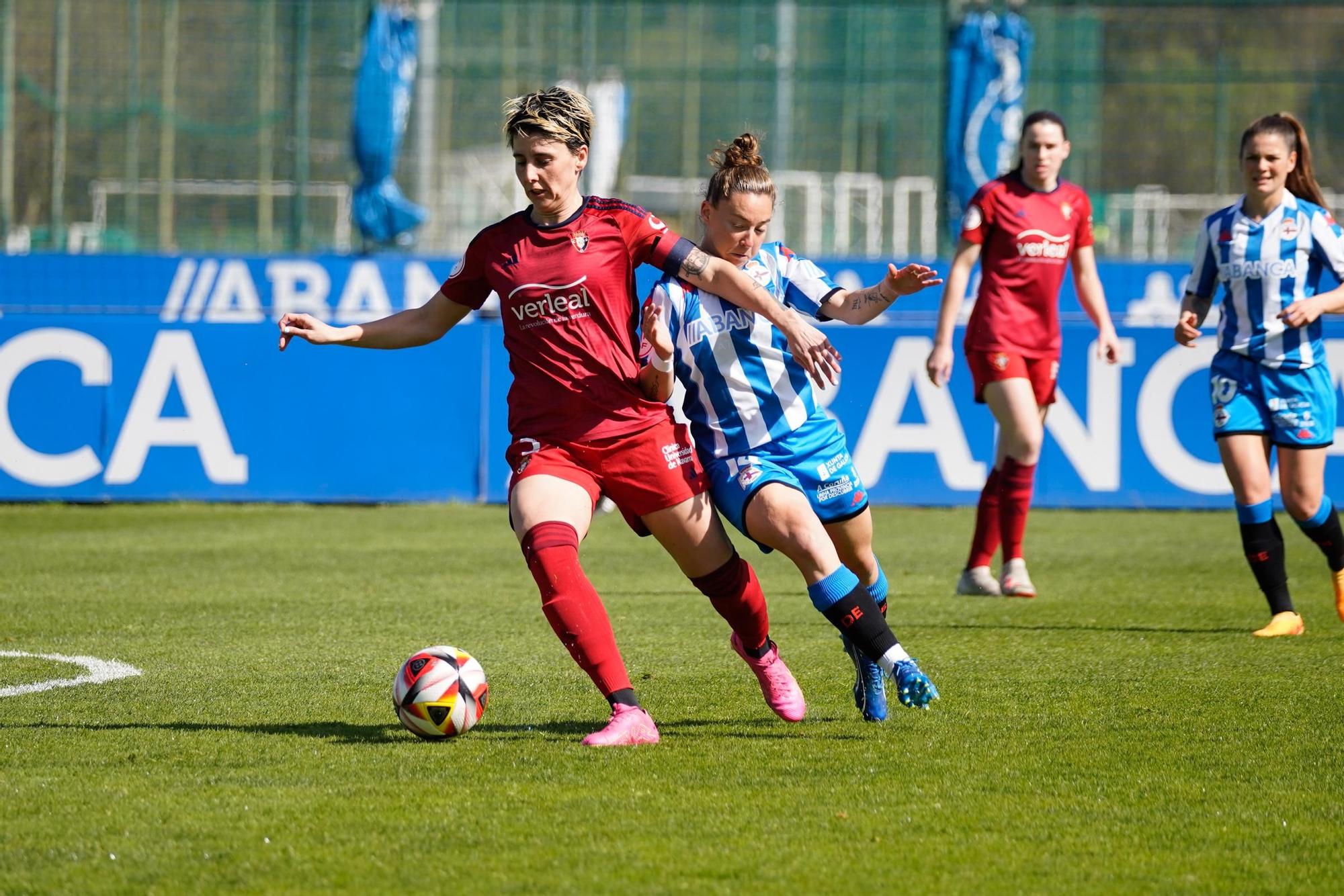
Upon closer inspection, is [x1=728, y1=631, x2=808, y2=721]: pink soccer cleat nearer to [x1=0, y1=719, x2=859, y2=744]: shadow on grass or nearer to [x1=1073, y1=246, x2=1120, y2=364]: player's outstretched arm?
[x1=0, y1=719, x2=859, y2=744]: shadow on grass

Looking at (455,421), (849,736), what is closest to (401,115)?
(455,421)

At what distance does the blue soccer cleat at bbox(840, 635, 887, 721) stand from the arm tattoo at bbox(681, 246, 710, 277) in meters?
1.13

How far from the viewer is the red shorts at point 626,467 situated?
4.95 metres

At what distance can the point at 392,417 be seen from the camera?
1304 centimetres

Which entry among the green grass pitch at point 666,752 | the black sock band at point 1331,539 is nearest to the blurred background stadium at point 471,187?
the green grass pitch at point 666,752

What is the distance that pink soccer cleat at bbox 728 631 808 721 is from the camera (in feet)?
16.9

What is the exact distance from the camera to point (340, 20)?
850 inches

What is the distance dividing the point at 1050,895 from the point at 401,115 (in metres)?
15.6

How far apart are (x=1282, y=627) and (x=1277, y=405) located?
2.86ft

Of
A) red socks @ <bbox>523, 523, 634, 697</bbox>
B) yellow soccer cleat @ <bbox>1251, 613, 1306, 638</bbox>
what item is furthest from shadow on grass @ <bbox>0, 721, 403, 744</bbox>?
yellow soccer cleat @ <bbox>1251, 613, 1306, 638</bbox>

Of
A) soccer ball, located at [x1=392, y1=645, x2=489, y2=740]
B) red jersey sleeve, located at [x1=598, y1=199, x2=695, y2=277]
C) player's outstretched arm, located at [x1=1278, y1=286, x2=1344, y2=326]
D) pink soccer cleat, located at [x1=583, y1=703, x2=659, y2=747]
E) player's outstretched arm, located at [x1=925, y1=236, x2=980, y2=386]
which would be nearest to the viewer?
pink soccer cleat, located at [x1=583, y1=703, x2=659, y2=747]

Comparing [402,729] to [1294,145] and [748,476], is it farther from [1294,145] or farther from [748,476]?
[1294,145]

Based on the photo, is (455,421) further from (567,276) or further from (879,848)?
(879,848)

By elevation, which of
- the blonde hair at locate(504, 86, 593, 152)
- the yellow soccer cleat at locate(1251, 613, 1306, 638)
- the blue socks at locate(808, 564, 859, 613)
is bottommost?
Result: the yellow soccer cleat at locate(1251, 613, 1306, 638)
